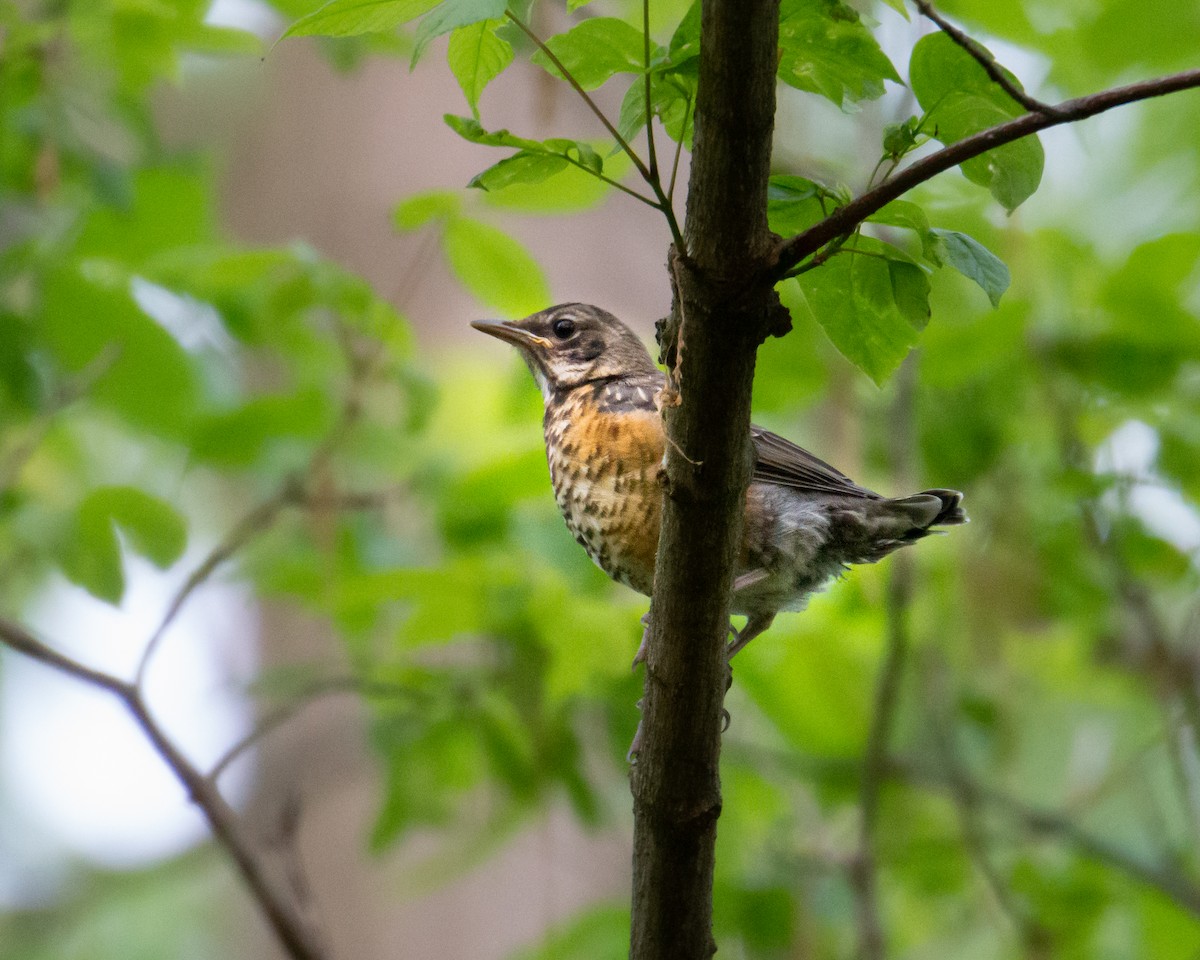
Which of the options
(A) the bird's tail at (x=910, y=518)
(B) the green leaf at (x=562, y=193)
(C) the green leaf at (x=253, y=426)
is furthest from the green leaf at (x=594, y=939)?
(B) the green leaf at (x=562, y=193)

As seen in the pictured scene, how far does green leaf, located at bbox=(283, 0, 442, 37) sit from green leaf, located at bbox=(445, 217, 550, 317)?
166 centimetres

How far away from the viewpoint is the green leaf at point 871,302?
1.73 metres

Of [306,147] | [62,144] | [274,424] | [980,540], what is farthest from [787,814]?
[306,147]

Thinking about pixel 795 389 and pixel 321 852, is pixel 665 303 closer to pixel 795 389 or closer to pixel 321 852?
pixel 795 389

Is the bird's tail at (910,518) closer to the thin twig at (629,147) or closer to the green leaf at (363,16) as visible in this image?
the thin twig at (629,147)

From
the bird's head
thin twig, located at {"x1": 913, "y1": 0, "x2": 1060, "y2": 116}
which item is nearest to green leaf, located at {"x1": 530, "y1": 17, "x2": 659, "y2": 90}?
thin twig, located at {"x1": 913, "y1": 0, "x2": 1060, "y2": 116}

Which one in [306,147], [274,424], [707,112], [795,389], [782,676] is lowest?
[707,112]

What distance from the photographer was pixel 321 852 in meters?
6.63

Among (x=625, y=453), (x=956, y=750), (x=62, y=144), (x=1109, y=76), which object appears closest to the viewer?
(x=625, y=453)

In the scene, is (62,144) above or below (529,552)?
above

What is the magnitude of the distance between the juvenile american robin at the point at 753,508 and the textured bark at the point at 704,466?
3.46 feet

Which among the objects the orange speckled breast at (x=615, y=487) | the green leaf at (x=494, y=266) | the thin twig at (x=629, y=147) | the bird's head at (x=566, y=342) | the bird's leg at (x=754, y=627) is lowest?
the thin twig at (x=629, y=147)

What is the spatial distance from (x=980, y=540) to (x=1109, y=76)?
Answer: 1797 mm

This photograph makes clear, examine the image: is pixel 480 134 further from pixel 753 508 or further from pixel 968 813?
pixel 968 813
